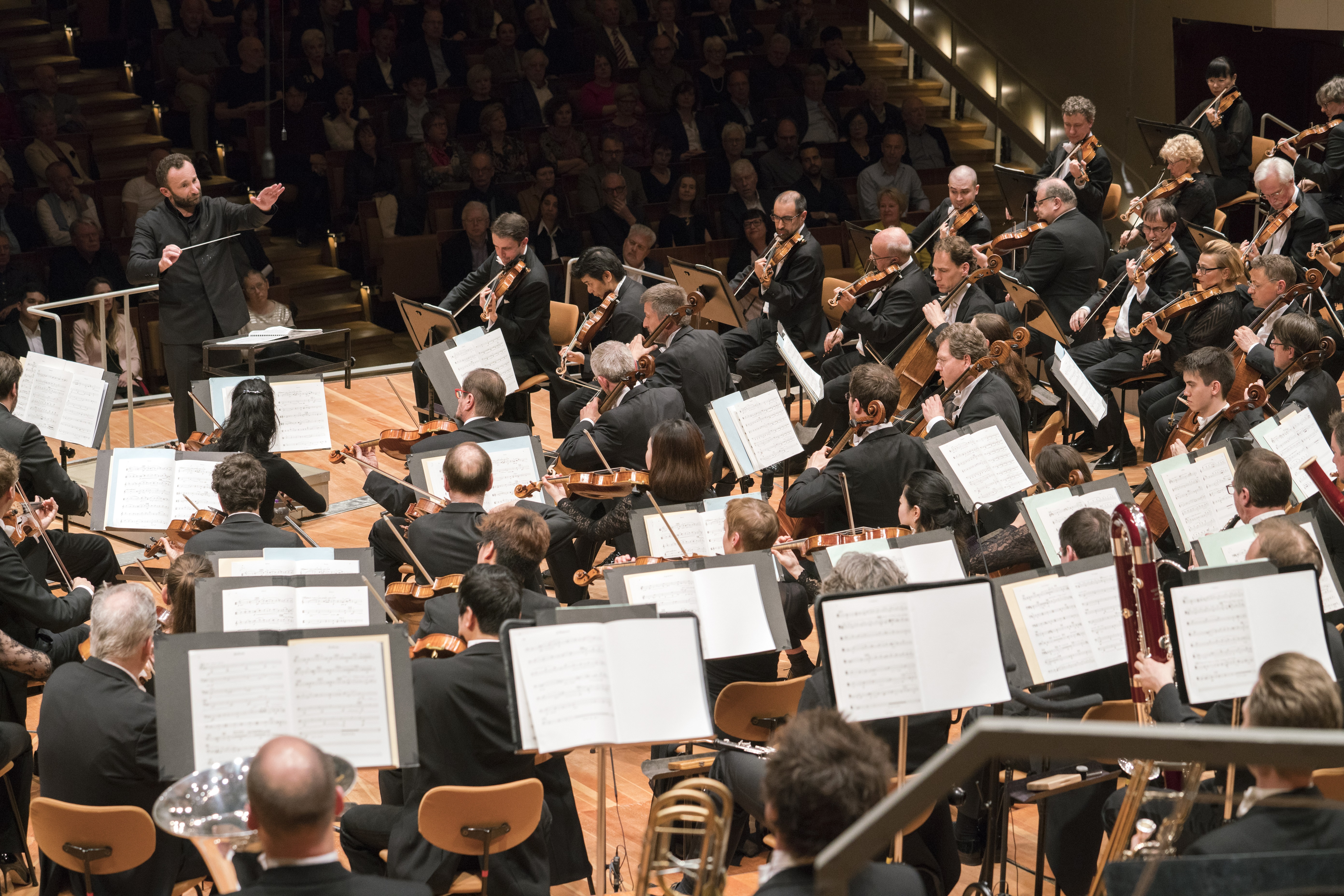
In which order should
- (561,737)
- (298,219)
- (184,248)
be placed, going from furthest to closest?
(298,219), (184,248), (561,737)

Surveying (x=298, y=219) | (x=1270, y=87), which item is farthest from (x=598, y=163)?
(x=1270, y=87)

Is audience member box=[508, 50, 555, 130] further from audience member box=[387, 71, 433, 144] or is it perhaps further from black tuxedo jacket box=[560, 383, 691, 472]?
black tuxedo jacket box=[560, 383, 691, 472]

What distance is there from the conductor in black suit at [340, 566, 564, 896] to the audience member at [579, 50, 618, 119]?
25.8 ft

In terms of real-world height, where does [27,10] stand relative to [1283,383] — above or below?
above

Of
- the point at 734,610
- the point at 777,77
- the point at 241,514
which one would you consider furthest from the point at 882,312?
the point at 777,77

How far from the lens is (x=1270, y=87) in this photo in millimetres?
11578

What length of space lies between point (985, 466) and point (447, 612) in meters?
2.02

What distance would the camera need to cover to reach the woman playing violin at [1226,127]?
372 inches

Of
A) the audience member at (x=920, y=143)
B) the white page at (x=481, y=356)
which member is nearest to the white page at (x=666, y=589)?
the white page at (x=481, y=356)

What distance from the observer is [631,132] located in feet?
34.8

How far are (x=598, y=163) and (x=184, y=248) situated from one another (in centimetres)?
405

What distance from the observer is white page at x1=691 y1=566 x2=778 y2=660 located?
3.90m

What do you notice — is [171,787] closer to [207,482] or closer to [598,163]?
[207,482]

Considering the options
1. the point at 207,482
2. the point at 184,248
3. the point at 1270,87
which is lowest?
the point at 207,482
